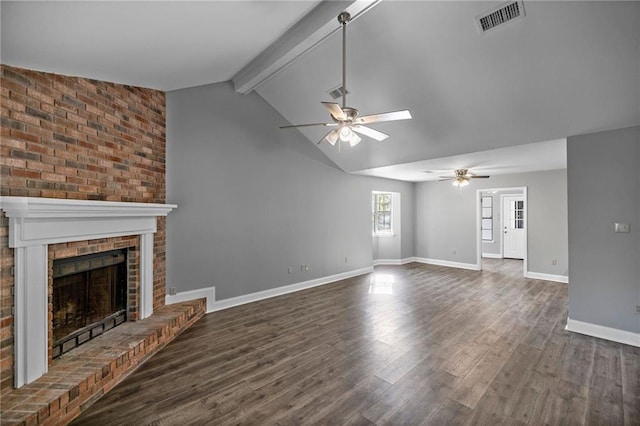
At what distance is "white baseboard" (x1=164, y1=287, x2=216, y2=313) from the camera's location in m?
3.89

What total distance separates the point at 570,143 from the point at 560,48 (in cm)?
149

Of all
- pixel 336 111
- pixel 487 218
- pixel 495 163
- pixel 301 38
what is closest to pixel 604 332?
pixel 495 163

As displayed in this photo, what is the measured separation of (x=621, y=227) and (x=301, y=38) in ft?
13.8

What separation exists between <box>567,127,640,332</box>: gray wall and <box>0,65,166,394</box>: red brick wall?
5.34 m

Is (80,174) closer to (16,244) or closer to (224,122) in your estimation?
(16,244)

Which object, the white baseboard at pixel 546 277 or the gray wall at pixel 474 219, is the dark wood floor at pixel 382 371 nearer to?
the white baseboard at pixel 546 277

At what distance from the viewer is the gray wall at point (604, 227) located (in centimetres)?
321

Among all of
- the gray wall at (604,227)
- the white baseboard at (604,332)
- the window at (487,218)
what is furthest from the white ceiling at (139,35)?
the window at (487,218)

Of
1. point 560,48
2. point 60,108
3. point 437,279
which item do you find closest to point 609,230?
point 560,48

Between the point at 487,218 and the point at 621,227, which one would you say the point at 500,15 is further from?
A: the point at 487,218

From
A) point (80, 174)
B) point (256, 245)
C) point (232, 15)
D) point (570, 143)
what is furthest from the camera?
point (256, 245)

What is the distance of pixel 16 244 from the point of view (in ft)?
6.73

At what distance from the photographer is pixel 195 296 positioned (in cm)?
409

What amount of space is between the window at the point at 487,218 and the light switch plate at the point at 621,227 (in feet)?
20.3
